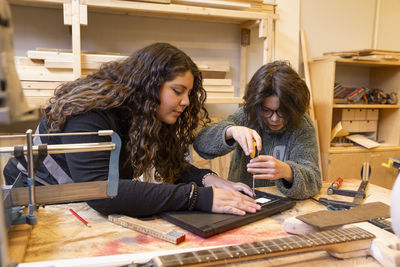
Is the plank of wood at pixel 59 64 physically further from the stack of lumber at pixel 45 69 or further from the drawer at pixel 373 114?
the drawer at pixel 373 114

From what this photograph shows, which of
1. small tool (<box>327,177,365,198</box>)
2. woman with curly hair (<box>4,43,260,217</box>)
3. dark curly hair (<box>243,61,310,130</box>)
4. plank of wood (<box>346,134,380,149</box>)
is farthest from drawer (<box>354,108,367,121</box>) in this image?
woman with curly hair (<box>4,43,260,217</box>)

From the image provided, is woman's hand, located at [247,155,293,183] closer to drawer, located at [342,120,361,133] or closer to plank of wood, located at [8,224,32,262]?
plank of wood, located at [8,224,32,262]

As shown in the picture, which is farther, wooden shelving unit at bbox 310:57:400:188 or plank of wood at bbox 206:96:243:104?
wooden shelving unit at bbox 310:57:400:188

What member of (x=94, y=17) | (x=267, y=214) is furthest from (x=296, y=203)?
(x=94, y=17)

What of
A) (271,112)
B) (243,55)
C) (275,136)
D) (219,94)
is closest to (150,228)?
(271,112)

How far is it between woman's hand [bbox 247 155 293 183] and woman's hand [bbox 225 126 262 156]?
0.04 metres

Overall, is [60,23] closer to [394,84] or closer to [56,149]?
[56,149]

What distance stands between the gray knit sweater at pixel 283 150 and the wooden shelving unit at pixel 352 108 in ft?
4.39

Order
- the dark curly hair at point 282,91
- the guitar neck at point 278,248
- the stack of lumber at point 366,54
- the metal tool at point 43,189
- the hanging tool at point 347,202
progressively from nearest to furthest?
the guitar neck at point 278,248
the metal tool at point 43,189
the hanging tool at point 347,202
the dark curly hair at point 282,91
the stack of lumber at point 366,54

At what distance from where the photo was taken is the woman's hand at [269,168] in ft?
3.77

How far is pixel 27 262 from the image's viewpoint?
682mm

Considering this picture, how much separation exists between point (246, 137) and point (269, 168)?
0.48 ft

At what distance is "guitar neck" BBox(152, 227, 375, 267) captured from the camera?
0.63 metres

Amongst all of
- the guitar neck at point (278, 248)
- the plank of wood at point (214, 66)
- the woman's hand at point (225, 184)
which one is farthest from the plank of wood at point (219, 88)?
the guitar neck at point (278, 248)
